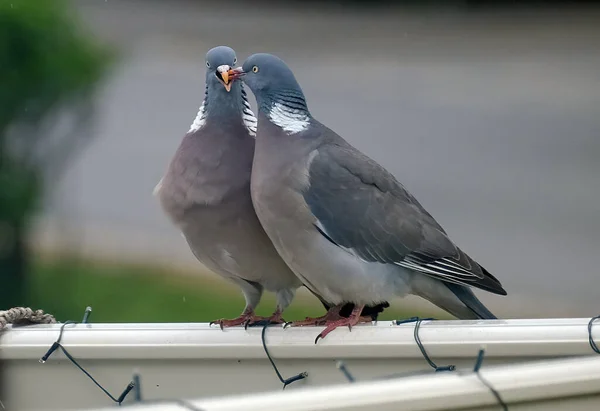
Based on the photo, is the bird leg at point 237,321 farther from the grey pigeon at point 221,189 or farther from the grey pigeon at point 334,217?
the grey pigeon at point 334,217

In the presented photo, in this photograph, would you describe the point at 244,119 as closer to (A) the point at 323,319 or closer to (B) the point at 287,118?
(B) the point at 287,118

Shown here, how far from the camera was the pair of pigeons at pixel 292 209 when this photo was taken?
5.29ft

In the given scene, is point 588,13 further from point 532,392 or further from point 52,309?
point 532,392

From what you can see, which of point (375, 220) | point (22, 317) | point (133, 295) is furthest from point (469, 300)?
point (133, 295)

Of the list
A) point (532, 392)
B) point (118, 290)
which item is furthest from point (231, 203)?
point (118, 290)

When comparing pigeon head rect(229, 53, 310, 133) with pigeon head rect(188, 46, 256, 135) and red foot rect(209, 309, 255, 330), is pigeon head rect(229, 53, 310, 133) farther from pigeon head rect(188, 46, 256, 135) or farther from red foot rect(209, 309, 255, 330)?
red foot rect(209, 309, 255, 330)

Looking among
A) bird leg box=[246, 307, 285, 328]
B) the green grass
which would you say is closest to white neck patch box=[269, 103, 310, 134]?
bird leg box=[246, 307, 285, 328]

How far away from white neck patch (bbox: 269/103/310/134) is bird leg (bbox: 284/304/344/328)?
13.3 inches

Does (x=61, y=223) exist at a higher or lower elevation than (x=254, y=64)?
lower

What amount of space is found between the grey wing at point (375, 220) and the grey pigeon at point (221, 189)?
0.46ft

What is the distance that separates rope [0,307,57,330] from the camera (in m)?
1.51

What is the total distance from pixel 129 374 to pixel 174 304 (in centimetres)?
370

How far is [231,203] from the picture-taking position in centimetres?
166

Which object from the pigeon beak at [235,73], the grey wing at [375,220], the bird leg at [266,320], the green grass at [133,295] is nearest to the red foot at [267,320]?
the bird leg at [266,320]
